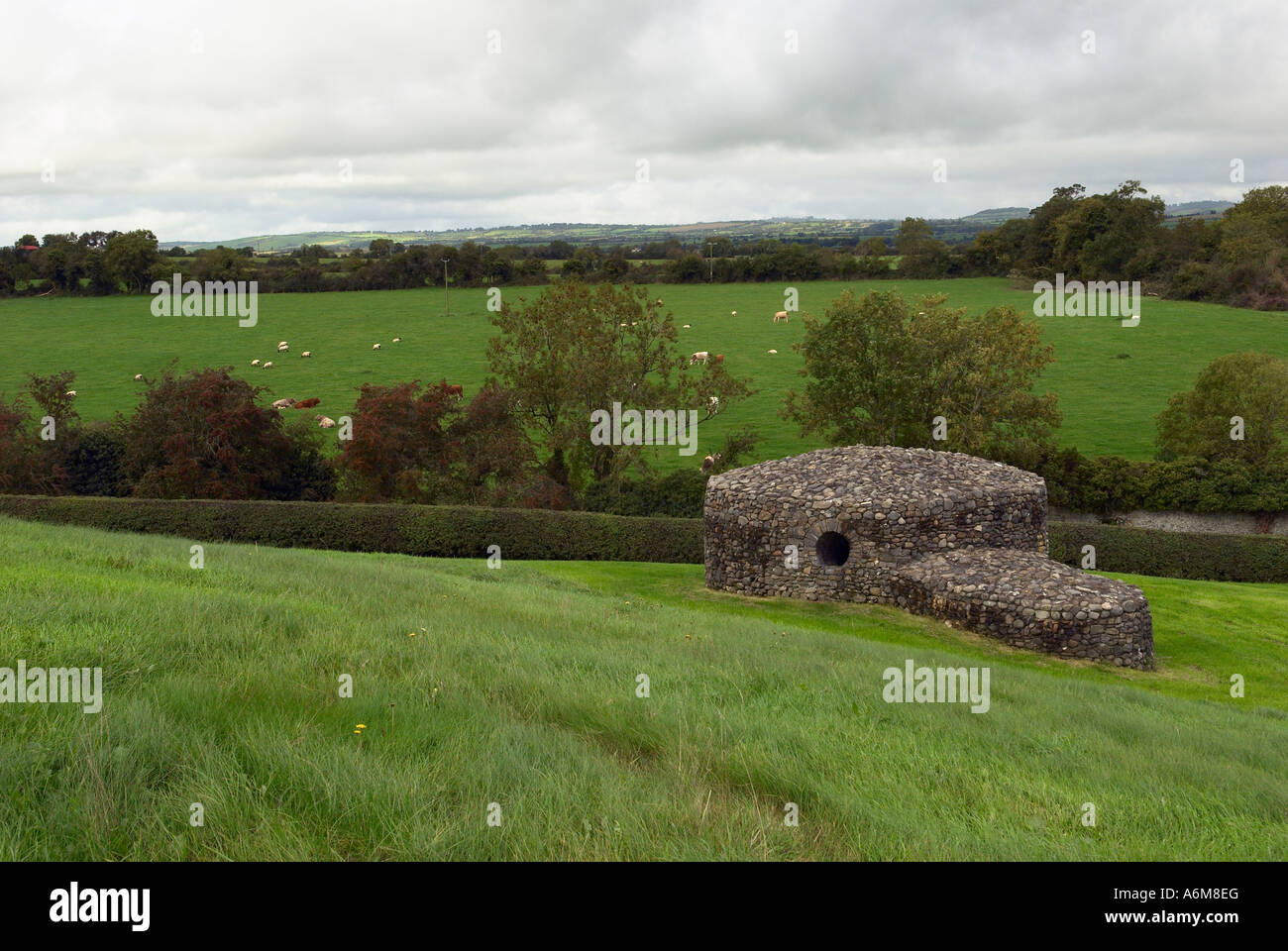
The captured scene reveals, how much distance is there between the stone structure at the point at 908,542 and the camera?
66.0 feet

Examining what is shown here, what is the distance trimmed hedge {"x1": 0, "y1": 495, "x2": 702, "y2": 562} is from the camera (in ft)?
95.9

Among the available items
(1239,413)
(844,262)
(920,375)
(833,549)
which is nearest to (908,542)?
(833,549)

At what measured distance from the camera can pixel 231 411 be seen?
33.8m

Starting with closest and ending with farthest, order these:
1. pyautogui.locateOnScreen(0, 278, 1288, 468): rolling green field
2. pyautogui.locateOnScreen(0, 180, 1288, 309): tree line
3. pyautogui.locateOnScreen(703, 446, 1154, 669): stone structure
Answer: pyautogui.locateOnScreen(703, 446, 1154, 669): stone structure < pyautogui.locateOnScreen(0, 278, 1288, 468): rolling green field < pyautogui.locateOnScreen(0, 180, 1288, 309): tree line

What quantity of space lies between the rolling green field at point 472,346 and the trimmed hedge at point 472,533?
17.2 m

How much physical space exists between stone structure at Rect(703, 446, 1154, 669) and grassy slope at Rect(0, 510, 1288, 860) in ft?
23.8

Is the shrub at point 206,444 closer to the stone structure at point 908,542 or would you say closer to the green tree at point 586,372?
the green tree at point 586,372

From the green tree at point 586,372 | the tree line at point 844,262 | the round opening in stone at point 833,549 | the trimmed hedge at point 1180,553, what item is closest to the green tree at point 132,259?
the tree line at point 844,262

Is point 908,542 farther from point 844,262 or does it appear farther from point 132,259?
point 132,259

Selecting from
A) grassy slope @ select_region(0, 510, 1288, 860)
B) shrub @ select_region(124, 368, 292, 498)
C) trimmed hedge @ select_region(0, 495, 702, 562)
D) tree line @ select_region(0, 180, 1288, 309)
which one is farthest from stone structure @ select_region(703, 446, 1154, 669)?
tree line @ select_region(0, 180, 1288, 309)

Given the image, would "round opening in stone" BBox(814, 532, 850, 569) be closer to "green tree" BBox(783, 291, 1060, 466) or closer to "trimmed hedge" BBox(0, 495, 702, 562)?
"trimmed hedge" BBox(0, 495, 702, 562)
